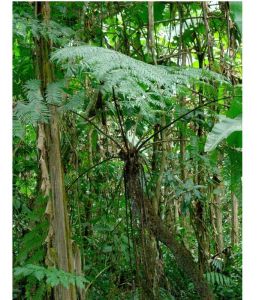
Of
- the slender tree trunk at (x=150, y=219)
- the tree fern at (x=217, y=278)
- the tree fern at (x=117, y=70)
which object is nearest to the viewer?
the tree fern at (x=117, y=70)

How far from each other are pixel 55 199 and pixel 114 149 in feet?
4.37

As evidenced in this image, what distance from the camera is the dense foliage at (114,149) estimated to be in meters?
1.72

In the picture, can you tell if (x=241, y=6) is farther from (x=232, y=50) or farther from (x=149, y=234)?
(x=232, y=50)

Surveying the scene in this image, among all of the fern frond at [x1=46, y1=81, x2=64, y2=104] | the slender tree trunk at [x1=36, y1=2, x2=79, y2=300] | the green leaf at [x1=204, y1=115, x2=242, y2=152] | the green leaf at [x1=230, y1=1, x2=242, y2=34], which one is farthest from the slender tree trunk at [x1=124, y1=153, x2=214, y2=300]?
the green leaf at [x1=230, y1=1, x2=242, y2=34]

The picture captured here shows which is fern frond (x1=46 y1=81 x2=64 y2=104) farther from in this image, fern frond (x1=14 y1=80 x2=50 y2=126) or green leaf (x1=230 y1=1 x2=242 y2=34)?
green leaf (x1=230 y1=1 x2=242 y2=34)

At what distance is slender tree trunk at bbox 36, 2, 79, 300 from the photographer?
1861 millimetres

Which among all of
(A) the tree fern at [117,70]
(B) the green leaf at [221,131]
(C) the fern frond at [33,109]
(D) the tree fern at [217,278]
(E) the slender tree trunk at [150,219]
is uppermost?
(A) the tree fern at [117,70]

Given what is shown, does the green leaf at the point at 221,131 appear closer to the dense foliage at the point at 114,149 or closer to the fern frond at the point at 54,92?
the dense foliage at the point at 114,149

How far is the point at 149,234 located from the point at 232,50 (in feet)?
4.55

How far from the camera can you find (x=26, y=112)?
1.67 m
